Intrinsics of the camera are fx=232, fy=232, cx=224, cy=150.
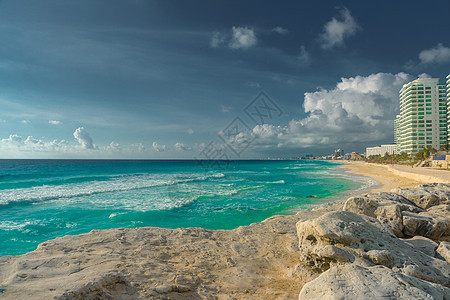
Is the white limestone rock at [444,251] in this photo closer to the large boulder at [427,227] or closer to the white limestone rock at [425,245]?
the white limestone rock at [425,245]

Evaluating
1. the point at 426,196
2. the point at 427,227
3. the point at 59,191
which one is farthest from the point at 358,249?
the point at 59,191

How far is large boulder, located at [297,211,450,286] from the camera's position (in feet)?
13.8

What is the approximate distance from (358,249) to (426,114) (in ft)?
348

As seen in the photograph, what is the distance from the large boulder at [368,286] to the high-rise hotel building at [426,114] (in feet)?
340

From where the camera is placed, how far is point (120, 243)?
6.11m

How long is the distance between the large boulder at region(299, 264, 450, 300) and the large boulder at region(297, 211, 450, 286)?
2.81 ft

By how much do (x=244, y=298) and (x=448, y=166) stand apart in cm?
5122

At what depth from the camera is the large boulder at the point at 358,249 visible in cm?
421

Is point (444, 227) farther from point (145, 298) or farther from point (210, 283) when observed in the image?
point (145, 298)

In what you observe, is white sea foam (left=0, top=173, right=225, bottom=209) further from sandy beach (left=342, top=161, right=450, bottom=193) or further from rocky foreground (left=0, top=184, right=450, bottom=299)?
sandy beach (left=342, top=161, right=450, bottom=193)

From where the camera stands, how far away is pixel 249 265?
539 centimetres

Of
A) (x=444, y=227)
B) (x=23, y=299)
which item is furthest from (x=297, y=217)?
(x=23, y=299)

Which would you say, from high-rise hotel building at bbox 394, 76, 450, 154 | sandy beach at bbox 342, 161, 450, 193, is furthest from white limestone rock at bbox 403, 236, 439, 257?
high-rise hotel building at bbox 394, 76, 450, 154

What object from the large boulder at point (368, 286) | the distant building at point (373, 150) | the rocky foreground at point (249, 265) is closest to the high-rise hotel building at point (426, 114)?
the distant building at point (373, 150)
